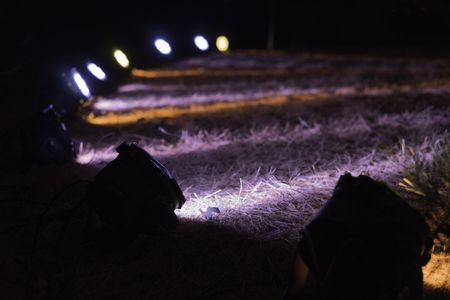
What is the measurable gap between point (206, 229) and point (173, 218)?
0.24 meters

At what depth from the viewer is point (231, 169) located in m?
3.21

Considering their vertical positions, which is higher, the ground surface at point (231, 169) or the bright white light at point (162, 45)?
the bright white light at point (162, 45)

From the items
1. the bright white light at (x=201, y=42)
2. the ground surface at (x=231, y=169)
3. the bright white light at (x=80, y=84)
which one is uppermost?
the bright white light at (x=201, y=42)

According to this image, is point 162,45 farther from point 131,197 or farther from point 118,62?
point 131,197

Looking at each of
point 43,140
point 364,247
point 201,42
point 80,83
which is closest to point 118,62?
point 80,83

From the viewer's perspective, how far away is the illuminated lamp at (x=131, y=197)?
79.6 inches

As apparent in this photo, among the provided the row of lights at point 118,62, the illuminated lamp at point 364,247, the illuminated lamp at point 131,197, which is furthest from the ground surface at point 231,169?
the row of lights at point 118,62

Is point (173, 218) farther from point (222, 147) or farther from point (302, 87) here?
point (302, 87)

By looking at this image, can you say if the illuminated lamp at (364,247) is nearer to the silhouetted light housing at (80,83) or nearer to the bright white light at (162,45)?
the silhouetted light housing at (80,83)

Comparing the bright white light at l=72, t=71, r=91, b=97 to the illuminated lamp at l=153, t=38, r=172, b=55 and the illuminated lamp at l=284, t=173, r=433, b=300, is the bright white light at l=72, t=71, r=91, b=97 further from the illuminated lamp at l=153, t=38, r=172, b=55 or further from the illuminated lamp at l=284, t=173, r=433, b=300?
the illuminated lamp at l=284, t=173, r=433, b=300

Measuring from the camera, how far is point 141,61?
981 cm

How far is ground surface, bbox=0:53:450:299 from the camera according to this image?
1.95 metres

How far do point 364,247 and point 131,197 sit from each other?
106 cm

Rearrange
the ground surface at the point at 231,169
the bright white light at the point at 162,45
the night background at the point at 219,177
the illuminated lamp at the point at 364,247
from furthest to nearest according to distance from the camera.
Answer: the bright white light at the point at 162,45, the ground surface at the point at 231,169, the night background at the point at 219,177, the illuminated lamp at the point at 364,247
